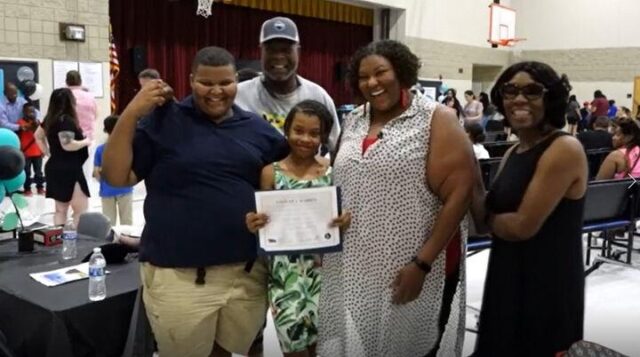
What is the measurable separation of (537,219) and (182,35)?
11.2 metres

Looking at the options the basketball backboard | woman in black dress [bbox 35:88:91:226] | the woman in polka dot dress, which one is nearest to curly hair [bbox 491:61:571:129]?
the woman in polka dot dress

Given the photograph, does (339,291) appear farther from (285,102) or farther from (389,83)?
(285,102)

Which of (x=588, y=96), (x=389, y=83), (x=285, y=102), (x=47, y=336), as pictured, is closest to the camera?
(x=389, y=83)

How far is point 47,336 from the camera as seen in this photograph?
7.99ft

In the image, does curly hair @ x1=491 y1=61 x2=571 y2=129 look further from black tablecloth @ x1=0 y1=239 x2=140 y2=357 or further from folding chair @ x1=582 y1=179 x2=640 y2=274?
folding chair @ x1=582 y1=179 x2=640 y2=274

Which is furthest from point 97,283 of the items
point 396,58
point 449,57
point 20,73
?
point 449,57

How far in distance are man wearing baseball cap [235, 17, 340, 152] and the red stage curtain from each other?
28.7 ft

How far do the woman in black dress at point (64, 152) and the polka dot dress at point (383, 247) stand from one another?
3618 millimetres

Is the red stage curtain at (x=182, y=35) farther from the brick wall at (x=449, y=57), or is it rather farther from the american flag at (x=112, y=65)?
the brick wall at (x=449, y=57)

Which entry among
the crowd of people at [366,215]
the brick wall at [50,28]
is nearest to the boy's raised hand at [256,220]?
the crowd of people at [366,215]

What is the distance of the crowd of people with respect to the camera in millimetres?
1977

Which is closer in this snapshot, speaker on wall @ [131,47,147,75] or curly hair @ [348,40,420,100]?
curly hair @ [348,40,420,100]

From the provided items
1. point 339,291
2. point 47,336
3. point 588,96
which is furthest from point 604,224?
point 588,96

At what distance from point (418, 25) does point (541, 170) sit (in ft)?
50.4
